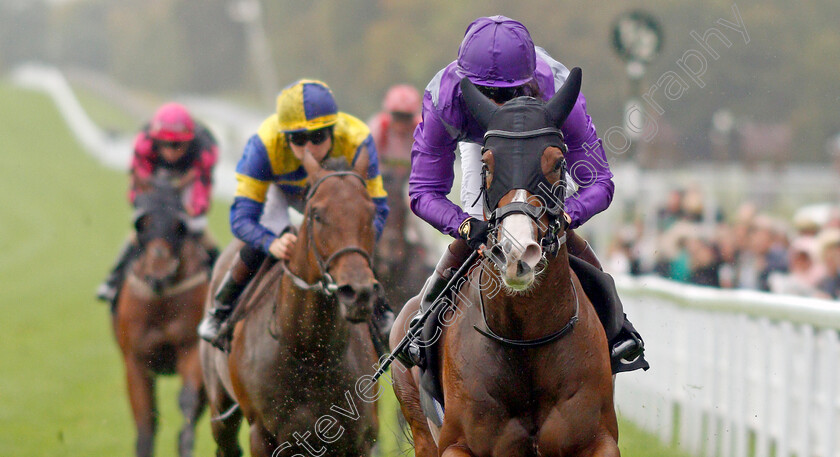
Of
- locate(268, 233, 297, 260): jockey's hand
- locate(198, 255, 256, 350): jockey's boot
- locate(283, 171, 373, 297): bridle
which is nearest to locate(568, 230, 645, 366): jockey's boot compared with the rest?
locate(283, 171, 373, 297): bridle

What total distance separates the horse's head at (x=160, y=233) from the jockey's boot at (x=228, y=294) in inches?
52.5

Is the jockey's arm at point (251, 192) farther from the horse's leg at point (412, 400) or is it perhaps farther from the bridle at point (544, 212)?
the bridle at point (544, 212)

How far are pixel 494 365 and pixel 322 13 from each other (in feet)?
131

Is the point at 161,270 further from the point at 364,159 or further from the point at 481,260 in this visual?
the point at 481,260

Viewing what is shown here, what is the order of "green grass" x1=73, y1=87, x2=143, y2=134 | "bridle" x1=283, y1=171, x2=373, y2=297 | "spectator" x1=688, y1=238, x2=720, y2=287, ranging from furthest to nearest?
"green grass" x1=73, y1=87, x2=143, y2=134 < "spectator" x1=688, y1=238, x2=720, y2=287 < "bridle" x1=283, y1=171, x2=373, y2=297

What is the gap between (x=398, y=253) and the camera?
7.39 meters

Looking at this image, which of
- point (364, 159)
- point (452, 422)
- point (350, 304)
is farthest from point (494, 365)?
point (364, 159)

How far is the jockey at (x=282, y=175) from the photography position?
4938 mm

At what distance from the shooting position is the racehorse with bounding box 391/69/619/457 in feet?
10.5

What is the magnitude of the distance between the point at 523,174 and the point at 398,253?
14.0ft

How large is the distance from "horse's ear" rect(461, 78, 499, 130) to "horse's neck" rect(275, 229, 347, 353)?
1474 mm

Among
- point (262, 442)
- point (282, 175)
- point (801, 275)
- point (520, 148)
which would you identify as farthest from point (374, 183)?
point (801, 275)

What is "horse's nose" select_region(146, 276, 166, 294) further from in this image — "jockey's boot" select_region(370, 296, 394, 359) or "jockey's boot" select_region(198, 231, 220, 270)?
"jockey's boot" select_region(370, 296, 394, 359)

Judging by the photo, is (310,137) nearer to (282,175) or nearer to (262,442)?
(282,175)
